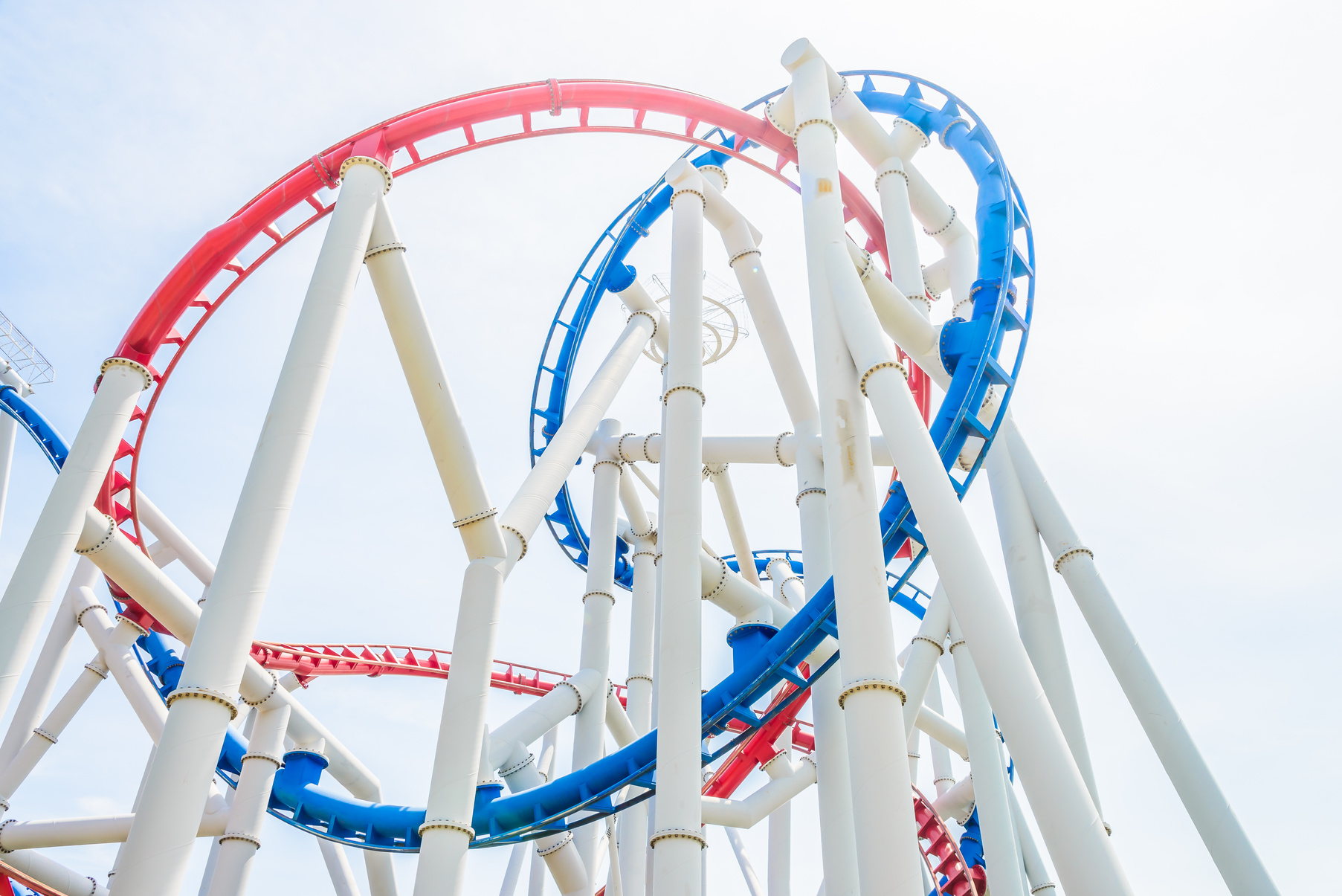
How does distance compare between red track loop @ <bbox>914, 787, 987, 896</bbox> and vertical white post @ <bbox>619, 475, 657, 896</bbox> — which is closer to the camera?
vertical white post @ <bbox>619, 475, 657, 896</bbox>

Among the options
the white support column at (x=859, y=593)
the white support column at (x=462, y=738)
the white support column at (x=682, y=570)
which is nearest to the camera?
the white support column at (x=859, y=593)

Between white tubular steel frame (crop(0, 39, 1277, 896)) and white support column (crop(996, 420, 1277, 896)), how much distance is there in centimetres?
2

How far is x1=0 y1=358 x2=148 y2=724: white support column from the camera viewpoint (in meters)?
6.28

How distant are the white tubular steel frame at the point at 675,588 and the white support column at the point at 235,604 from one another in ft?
0.05

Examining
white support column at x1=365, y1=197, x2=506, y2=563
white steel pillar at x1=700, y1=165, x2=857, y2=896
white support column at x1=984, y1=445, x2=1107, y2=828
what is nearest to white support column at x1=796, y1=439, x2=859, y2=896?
white steel pillar at x1=700, y1=165, x2=857, y2=896

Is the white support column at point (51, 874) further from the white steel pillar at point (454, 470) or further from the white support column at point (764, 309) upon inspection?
the white support column at point (764, 309)

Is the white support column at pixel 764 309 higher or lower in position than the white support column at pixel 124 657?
higher

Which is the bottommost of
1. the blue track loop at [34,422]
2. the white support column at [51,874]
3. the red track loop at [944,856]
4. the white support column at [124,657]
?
the white support column at [51,874]

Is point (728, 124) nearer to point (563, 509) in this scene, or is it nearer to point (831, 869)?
point (563, 509)

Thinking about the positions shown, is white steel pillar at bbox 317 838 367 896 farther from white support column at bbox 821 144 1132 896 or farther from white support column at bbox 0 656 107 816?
white support column at bbox 821 144 1132 896

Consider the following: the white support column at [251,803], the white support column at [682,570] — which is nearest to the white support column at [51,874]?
the white support column at [251,803]

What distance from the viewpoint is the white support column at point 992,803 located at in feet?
21.4

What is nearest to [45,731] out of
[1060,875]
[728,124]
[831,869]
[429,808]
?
[429,808]

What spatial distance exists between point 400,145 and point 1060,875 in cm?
747
